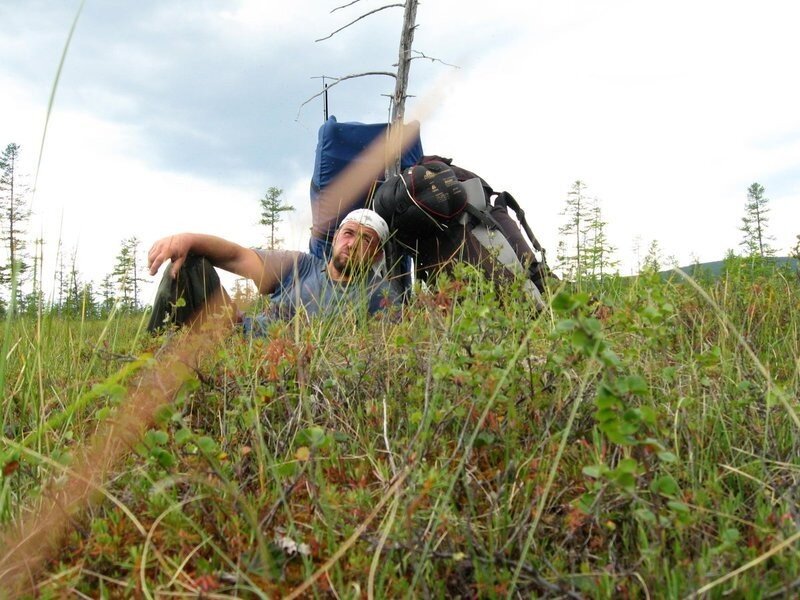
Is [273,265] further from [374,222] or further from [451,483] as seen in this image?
[451,483]

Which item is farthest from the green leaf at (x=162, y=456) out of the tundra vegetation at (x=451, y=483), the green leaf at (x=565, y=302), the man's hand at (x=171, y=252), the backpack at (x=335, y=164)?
the backpack at (x=335, y=164)

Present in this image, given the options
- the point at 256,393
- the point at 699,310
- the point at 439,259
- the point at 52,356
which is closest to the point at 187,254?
the point at 52,356

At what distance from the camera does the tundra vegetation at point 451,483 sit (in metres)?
1.40

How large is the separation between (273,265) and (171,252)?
140 centimetres

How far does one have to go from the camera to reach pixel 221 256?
5.94 metres

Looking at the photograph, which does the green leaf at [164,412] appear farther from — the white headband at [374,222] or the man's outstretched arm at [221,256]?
the white headband at [374,222]

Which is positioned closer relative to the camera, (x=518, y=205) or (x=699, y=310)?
(x=699, y=310)

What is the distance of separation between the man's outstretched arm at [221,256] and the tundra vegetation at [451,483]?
240 centimetres

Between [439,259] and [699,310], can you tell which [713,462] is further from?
[439,259]

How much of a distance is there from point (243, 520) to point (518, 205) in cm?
537

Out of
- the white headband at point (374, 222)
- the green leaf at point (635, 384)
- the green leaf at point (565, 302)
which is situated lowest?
the green leaf at point (635, 384)

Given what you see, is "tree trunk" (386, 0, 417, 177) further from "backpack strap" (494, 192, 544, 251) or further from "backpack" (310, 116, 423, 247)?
"backpack strap" (494, 192, 544, 251)

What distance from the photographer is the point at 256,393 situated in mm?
2471

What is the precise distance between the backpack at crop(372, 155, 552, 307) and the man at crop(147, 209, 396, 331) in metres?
0.26
